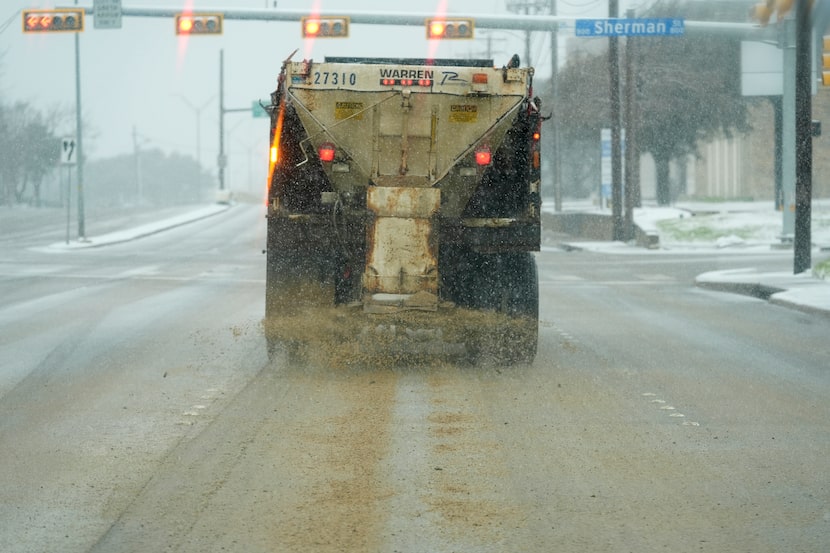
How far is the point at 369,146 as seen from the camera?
11.6 meters

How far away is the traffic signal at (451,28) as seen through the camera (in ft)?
107

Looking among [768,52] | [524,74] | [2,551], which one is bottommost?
Answer: [2,551]

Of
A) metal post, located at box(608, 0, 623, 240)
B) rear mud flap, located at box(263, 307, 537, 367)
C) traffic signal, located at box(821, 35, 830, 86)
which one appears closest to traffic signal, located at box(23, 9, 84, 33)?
metal post, located at box(608, 0, 623, 240)

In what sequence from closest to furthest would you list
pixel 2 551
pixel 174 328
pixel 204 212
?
1. pixel 2 551
2. pixel 174 328
3. pixel 204 212

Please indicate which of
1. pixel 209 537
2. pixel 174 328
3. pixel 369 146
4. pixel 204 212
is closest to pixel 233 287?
pixel 174 328

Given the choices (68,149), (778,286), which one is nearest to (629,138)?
(68,149)

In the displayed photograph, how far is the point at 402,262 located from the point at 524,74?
213 centimetres

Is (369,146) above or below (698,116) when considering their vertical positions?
below

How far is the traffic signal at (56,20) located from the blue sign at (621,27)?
13.3 metres

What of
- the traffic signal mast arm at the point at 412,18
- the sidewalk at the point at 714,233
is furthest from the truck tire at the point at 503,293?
the traffic signal mast arm at the point at 412,18

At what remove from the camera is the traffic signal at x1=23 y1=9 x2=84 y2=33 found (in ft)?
107

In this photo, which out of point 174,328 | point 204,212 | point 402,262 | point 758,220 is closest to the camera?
point 402,262

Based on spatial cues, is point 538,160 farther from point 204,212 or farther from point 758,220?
point 204,212

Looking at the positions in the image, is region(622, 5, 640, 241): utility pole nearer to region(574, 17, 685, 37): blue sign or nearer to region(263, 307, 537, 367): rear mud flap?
region(574, 17, 685, 37): blue sign
